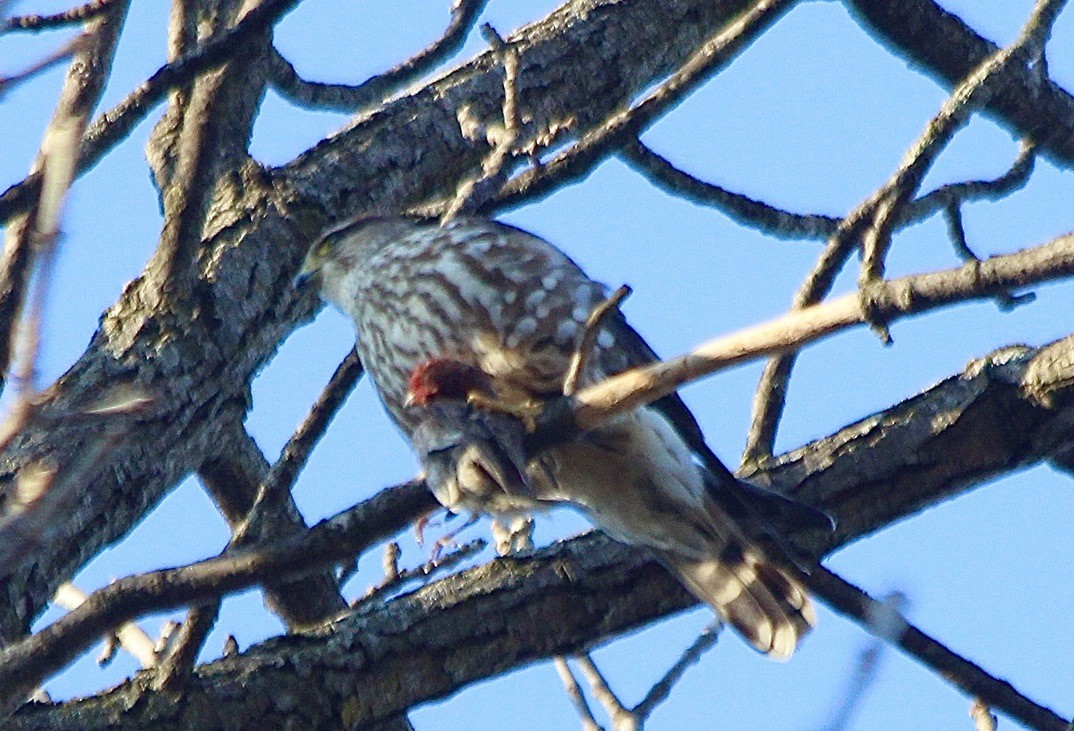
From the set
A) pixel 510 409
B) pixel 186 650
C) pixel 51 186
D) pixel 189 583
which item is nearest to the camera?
pixel 51 186


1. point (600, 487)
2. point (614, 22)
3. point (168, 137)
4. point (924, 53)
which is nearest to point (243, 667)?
point (600, 487)

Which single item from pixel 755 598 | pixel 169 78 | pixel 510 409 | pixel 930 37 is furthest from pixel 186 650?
pixel 930 37

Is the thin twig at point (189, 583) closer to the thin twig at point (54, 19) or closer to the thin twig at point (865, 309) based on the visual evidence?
the thin twig at point (865, 309)

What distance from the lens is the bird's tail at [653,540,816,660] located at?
3.31 meters

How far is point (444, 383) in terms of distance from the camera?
114 inches

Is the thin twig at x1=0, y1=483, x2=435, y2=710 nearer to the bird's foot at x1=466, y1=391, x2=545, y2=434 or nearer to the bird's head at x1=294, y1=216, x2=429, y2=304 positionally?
the bird's foot at x1=466, y1=391, x2=545, y2=434

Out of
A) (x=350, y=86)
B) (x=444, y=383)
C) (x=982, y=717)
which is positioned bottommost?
(x=982, y=717)

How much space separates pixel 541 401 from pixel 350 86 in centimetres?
117

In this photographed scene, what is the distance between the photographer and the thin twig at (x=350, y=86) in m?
3.91

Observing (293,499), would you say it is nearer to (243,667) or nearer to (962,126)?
(243,667)

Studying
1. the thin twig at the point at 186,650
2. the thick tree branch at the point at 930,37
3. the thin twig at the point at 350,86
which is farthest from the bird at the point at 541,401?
the thick tree branch at the point at 930,37

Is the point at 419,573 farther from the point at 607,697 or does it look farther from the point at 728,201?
the point at 728,201

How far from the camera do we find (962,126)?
296 centimetres

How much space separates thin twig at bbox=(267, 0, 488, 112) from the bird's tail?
1.41 metres
